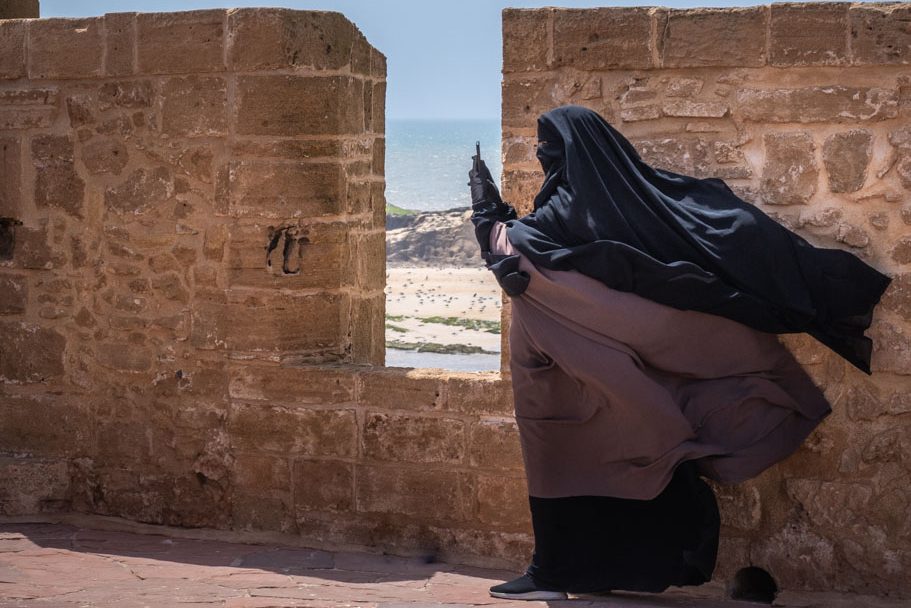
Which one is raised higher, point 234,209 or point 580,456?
point 234,209

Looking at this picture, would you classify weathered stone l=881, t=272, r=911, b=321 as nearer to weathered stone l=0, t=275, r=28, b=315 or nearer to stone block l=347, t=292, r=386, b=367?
stone block l=347, t=292, r=386, b=367

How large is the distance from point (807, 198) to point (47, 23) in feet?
10.8

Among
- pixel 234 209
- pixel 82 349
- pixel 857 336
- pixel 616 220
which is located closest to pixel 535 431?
pixel 616 220

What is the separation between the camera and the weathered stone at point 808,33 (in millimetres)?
4859

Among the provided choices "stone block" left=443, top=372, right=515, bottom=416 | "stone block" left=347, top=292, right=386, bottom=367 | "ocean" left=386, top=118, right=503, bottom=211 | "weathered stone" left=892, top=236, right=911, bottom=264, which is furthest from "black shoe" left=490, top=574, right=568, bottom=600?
"ocean" left=386, top=118, right=503, bottom=211

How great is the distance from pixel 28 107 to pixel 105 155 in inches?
17.5

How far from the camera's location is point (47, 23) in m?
5.88

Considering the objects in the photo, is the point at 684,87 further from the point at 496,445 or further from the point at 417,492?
the point at 417,492

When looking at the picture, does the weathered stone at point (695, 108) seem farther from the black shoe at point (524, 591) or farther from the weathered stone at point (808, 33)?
the black shoe at point (524, 591)

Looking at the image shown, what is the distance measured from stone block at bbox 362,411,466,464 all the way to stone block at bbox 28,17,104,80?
193 cm

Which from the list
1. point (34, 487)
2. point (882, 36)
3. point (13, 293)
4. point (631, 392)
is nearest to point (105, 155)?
point (13, 293)

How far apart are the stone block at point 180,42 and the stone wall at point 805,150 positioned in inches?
50.1

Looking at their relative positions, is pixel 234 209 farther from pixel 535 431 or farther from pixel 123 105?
pixel 535 431

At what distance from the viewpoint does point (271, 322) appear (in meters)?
5.61
